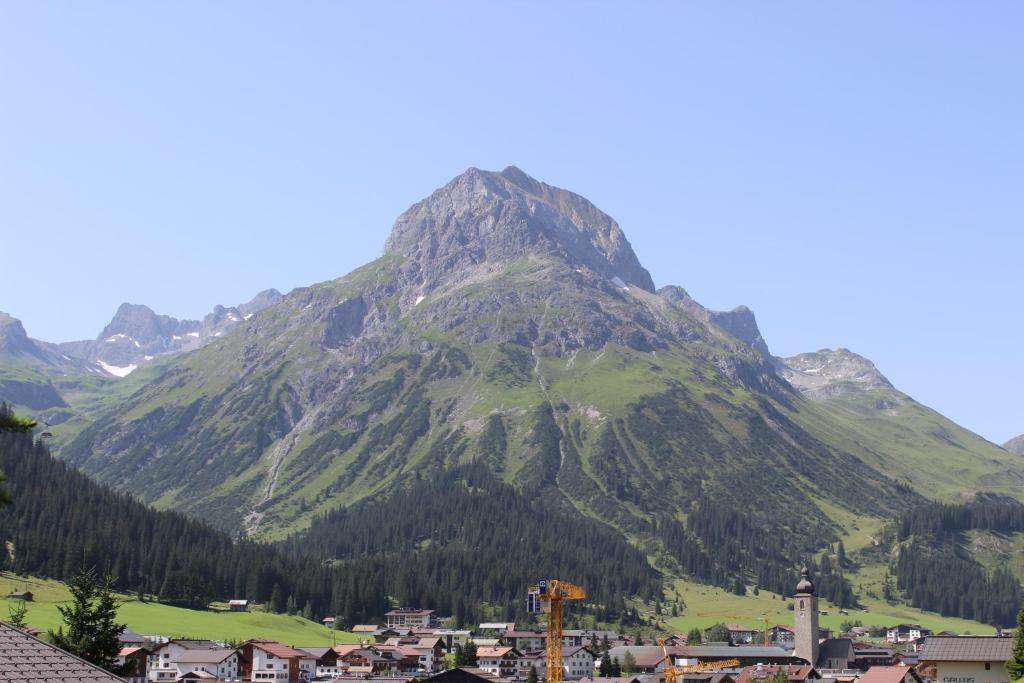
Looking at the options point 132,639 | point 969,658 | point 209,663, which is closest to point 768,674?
point 209,663

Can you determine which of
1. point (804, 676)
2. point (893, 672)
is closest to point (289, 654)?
point (804, 676)

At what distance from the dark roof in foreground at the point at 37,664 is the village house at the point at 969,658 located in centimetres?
6678

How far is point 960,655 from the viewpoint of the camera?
87.9 meters

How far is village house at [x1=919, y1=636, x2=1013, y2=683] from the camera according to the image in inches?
3393

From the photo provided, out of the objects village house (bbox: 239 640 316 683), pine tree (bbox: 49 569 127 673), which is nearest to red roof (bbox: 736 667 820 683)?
village house (bbox: 239 640 316 683)

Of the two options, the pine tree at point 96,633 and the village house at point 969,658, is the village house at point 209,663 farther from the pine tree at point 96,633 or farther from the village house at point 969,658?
the village house at point 969,658

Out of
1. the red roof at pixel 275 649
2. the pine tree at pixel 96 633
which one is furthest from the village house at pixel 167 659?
the pine tree at pixel 96 633

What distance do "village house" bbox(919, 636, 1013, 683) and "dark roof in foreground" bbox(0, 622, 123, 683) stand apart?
66784 millimetres

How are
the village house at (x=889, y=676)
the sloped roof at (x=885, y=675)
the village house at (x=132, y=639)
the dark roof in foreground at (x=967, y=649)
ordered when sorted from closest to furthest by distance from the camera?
the dark roof in foreground at (x=967, y=649) < the sloped roof at (x=885, y=675) < the village house at (x=889, y=676) < the village house at (x=132, y=639)

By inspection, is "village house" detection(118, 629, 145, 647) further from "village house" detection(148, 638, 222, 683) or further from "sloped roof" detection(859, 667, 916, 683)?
"sloped roof" detection(859, 667, 916, 683)

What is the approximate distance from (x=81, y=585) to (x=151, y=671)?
3559 inches

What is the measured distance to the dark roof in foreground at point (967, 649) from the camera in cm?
8644

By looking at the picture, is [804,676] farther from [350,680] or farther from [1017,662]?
[1017,662]

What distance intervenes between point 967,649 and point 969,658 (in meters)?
1.64
